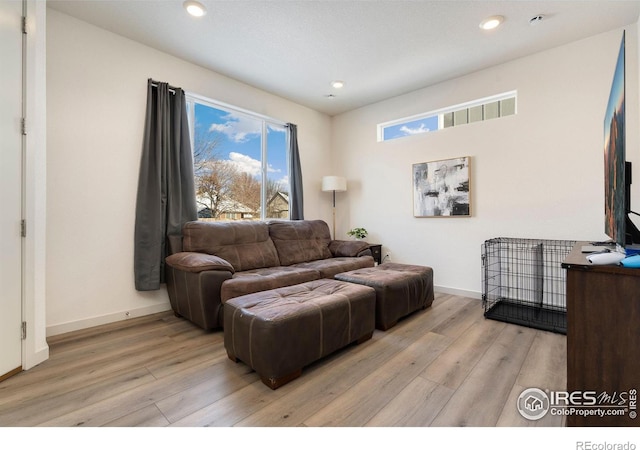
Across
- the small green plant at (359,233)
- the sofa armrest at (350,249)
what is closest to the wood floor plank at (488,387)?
the sofa armrest at (350,249)

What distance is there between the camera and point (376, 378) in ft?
5.82

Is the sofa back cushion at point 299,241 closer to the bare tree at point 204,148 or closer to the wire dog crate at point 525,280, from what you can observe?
the bare tree at point 204,148

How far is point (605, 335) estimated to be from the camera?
1168 mm

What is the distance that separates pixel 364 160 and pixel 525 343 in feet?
10.4

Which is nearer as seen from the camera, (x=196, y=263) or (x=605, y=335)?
(x=605, y=335)

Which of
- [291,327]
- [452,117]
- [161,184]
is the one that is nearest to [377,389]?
[291,327]

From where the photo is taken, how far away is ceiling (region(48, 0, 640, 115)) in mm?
2367

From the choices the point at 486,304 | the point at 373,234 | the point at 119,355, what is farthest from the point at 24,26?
the point at 486,304

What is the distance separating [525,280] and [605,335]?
7.49 ft

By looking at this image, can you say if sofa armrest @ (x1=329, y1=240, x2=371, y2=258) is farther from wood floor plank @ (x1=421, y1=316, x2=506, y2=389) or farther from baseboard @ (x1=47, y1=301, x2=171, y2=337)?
baseboard @ (x1=47, y1=301, x2=171, y2=337)

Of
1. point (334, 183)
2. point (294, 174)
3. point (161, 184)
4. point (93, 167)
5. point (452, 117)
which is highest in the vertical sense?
point (452, 117)

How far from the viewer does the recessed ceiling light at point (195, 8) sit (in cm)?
232

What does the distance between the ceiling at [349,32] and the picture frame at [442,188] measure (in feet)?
3.64

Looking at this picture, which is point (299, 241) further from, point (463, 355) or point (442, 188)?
point (463, 355)
